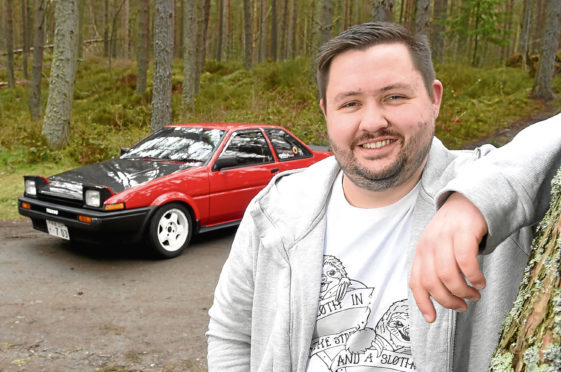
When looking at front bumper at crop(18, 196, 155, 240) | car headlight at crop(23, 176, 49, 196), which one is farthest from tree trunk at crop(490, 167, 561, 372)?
car headlight at crop(23, 176, 49, 196)

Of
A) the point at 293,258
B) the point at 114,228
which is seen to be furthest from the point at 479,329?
the point at 114,228

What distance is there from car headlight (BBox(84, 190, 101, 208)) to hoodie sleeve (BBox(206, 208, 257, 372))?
415cm

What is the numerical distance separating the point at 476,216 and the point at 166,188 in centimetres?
544

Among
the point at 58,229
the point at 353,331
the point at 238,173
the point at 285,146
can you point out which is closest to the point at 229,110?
the point at 285,146

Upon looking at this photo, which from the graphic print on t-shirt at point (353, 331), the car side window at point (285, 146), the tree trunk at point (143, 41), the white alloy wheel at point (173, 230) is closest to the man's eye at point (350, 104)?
the graphic print on t-shirt at point (353, 331)

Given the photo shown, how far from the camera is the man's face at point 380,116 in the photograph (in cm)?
156

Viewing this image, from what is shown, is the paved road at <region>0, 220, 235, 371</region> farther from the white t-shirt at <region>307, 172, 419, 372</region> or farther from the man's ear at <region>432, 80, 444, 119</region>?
the man's ear at <region>432, 80, 444, 119</region>

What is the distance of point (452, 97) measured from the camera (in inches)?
634

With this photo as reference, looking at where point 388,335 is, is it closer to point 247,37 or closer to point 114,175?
point 114,175

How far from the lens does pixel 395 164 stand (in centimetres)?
156

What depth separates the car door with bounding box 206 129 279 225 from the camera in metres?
6.51

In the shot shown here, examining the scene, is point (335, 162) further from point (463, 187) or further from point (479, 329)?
point (463, 187)

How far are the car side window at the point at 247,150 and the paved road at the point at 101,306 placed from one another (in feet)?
3.98

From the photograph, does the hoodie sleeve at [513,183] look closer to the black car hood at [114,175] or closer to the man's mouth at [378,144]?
the man's mouth at [378,144]
